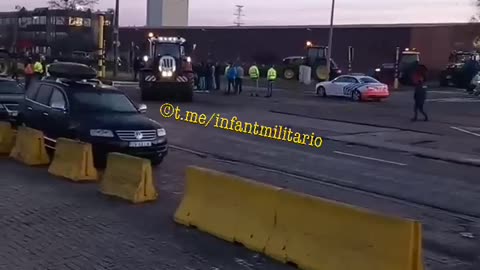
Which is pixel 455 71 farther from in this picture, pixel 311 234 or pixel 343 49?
pixel 311 234

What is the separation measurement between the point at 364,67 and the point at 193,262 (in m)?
64.7

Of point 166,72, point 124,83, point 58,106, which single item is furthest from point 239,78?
point 58,106

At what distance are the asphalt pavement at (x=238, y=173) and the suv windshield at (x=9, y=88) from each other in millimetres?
4530

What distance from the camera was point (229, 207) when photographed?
8.90m

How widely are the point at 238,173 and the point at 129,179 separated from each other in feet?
11.9

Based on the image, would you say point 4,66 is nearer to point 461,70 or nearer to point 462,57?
point 461,70

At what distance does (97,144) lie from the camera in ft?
45.8

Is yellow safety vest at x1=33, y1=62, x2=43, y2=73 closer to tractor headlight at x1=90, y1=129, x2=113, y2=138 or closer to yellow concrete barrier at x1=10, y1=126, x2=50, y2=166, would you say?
yellow concrete barrier at x1=10, y1=126, x2=50, y2=166

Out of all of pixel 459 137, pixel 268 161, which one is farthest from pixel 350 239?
pixel 459 137

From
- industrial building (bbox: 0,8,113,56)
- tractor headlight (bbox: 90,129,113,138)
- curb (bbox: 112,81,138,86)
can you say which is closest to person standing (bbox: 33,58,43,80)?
curb (bbox: 112,81,138,86)

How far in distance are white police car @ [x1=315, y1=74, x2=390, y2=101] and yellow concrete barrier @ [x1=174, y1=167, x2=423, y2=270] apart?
1229 inches

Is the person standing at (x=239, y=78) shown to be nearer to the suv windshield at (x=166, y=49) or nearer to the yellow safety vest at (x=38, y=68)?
the suv windshield at (x=166, y=49)

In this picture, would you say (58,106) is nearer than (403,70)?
Yes

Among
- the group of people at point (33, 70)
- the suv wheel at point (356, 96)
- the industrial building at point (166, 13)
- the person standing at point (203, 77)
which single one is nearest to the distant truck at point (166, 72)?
the group of people at point (33, 70)
